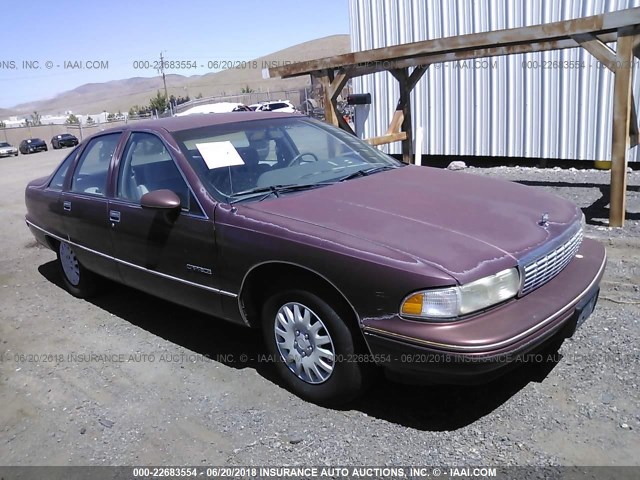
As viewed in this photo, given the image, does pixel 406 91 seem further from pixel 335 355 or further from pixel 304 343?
pixel 335 355

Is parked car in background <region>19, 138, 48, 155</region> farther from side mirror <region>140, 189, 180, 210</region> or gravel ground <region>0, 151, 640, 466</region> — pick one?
side mirror <region>140, 189, 180, 210</region>

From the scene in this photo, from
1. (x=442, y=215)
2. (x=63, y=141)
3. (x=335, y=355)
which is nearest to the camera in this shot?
(x=335, y=355)

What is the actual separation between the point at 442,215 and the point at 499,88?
332 inches

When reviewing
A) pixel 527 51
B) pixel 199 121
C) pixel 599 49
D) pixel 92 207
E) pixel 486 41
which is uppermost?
pixel 486 41

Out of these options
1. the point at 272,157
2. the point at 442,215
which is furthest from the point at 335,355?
the point at 272,157

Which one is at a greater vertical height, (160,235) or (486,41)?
(486,41)

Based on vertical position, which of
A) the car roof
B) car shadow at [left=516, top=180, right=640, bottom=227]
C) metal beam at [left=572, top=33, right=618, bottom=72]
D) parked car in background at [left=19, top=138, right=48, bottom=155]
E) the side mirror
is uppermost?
metal beam at [left=572, top=33, right=618, bottom=72]

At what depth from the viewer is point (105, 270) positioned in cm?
469

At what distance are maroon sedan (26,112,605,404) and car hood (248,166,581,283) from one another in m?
0.01

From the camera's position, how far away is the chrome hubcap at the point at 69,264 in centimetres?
530

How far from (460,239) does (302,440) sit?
4.35 ft

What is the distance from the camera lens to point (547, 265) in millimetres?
3100

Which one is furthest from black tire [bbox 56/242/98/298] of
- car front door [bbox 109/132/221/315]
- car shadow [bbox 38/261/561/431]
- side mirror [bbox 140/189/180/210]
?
side mirror [bbox 140/189/180/210]

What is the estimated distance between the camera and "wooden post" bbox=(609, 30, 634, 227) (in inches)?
229
